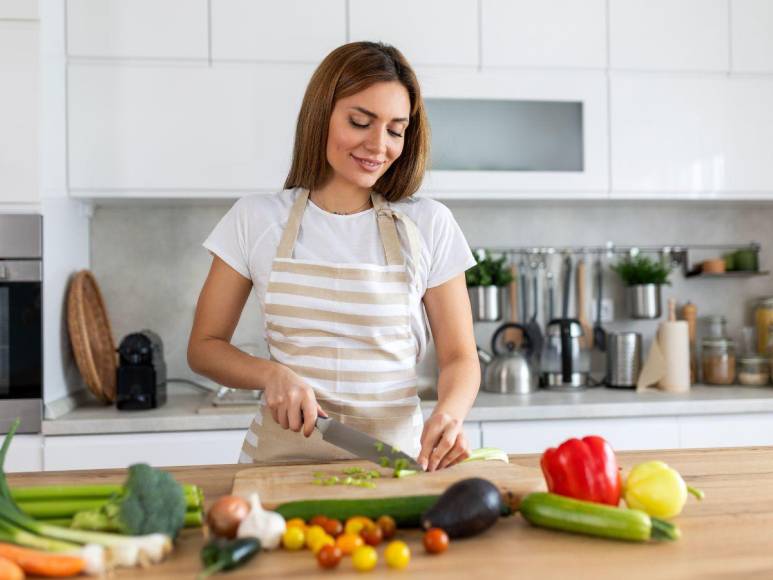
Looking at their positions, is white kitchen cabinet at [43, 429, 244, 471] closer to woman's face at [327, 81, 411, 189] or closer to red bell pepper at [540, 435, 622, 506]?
woman's face at [327, 81, 411, 189]

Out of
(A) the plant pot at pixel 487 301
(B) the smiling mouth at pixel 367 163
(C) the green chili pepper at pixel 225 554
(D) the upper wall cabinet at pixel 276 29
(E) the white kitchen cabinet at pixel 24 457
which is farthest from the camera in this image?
(A) the plant pot at pixel 487 301

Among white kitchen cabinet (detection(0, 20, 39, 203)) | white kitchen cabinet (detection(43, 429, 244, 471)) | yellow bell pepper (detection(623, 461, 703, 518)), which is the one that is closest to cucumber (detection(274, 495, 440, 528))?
yellow bell pepper (detection(623, 461, 703, 518))

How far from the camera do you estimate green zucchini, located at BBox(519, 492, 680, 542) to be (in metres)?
0.96

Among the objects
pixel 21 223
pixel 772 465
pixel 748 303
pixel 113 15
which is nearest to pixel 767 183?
pixel 748 303

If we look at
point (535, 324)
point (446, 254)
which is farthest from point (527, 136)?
point (446, 254)

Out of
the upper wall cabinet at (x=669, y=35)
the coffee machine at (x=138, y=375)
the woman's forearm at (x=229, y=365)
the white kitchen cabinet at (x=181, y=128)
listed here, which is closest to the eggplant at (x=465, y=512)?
the woman's forearm at (x=229, y=365)

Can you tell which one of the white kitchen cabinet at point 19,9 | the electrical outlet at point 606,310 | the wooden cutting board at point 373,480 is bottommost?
the wooden cutting board at point 373,480

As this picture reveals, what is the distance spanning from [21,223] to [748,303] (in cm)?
262

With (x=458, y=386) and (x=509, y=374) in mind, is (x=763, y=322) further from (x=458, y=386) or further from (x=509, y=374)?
(x=458, y=386)

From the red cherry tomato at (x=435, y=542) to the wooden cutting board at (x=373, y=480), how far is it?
18 centimetres

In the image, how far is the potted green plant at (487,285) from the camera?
2879 mm

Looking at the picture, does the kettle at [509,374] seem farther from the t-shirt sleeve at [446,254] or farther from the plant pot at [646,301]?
the t-shirt sleeve at [446,254]

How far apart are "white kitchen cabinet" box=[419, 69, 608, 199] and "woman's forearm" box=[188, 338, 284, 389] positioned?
1301 mm

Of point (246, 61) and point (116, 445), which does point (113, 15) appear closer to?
point (246, 61)
